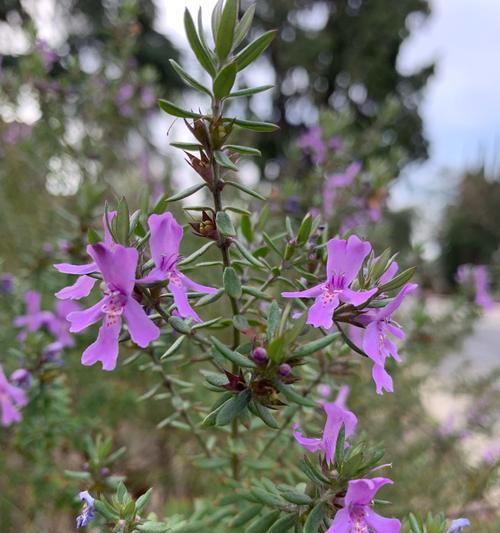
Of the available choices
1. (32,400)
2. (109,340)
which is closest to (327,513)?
(109,340)

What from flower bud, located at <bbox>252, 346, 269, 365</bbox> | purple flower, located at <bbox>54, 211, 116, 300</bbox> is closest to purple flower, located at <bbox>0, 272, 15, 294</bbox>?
purple flower, located at <bbox>54, 211, 116, 300</bbox>

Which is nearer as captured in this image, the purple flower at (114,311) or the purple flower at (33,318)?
the purple flower at (114,311)

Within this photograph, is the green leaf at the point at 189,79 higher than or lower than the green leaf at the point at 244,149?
higher

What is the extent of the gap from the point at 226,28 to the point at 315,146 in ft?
6.28

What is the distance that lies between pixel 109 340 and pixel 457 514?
1406 millimetres

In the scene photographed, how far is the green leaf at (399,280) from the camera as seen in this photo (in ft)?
2.14

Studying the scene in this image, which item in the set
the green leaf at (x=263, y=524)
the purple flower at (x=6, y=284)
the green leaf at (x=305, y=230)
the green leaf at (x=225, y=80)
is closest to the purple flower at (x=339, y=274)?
the green leaf at (x=305, y=230)

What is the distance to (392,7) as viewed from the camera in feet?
33.5

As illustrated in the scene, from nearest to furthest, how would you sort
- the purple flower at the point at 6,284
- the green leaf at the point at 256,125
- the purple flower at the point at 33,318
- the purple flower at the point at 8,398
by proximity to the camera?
the green leaf at the point at 256,125 → the purple flower at the point at 8,398 → the purple flower at the point at 33,318 → the purple flower at the point at 6,284

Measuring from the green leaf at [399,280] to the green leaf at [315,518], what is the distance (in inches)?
11.7

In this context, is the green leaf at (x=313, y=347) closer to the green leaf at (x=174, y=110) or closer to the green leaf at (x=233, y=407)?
the green leaf at (x=233, y=407)

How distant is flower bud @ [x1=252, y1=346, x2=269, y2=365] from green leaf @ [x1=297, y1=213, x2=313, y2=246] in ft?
0.88

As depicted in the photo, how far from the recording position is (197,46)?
2.16ft

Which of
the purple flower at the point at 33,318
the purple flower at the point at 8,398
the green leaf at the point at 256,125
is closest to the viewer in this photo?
the green leaf at the point at 256,125
